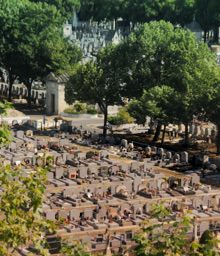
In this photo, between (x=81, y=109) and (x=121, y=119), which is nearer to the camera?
(x=121, y=119)

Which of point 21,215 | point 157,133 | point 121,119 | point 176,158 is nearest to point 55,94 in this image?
point 121,119

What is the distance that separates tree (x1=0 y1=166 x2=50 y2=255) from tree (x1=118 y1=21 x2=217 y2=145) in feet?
95.8

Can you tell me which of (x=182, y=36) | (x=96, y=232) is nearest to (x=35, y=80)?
(x=182, y=36)

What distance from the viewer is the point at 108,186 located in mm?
33844

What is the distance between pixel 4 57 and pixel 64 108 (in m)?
8.02

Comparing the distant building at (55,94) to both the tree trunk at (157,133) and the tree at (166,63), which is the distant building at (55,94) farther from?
the tree trunk at (157,133)

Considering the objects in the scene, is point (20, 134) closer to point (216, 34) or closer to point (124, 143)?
point (124, 143)

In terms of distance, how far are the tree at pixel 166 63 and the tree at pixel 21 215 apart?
2921 cm

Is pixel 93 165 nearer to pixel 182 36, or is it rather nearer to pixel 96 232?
pixel 96 232

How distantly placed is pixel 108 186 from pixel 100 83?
61.2 ft

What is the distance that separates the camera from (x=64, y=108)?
60.1m

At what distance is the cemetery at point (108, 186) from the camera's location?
1077 inches

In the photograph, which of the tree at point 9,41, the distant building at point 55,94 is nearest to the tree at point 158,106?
the distant building at point 55,94

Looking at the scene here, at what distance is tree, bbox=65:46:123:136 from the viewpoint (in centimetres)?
5159
